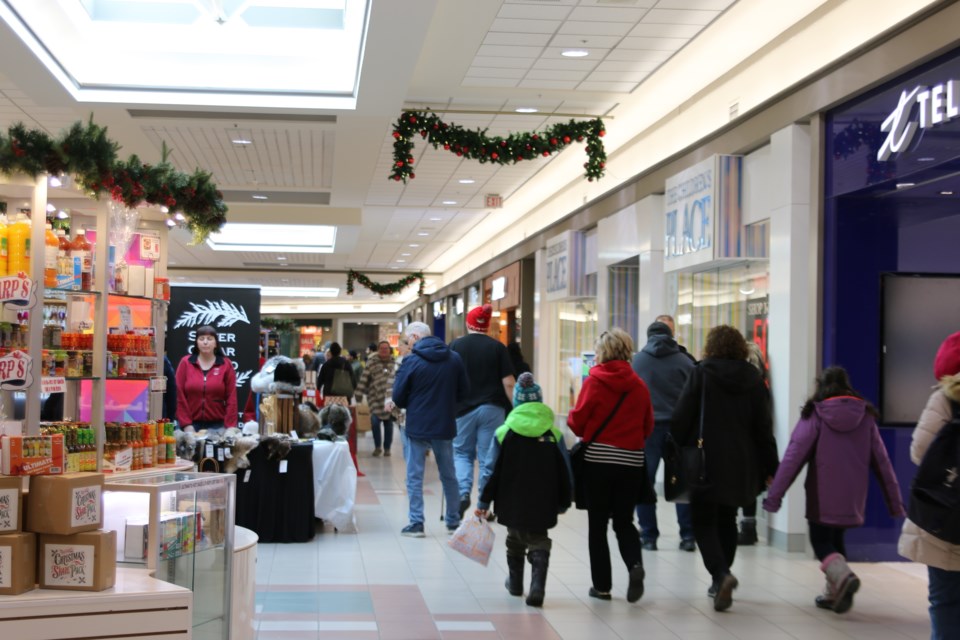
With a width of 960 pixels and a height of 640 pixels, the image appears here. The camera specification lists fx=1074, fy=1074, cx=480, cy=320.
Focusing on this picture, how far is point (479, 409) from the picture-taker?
8.26 meters

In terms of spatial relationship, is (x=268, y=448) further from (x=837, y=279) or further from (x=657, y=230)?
(x=657, y=230)

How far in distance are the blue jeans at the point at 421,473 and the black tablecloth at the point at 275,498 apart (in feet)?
2.55

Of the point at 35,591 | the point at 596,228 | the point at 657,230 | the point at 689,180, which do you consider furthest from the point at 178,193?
the point at 596,228

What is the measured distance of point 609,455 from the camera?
5742mm

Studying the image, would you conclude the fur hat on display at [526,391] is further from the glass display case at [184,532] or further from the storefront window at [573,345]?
the storefront window at [573,345]

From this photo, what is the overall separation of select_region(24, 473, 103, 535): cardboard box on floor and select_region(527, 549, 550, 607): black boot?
295 cm

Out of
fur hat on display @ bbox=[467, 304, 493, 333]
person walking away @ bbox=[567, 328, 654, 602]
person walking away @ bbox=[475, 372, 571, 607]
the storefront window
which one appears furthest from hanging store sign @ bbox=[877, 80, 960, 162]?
the storefront window

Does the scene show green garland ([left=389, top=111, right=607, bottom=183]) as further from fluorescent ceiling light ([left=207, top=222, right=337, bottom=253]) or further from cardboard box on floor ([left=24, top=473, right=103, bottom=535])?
Answer: fluorescent ceiling light ([left=207, top=222, right=337, bottom=253])

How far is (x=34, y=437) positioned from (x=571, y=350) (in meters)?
12.2

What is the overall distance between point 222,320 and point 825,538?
8.25 meters

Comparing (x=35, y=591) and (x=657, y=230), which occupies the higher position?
(x=657, y=230)

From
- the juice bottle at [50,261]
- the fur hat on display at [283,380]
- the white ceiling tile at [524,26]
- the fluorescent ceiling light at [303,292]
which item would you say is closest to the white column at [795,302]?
the white ceiling tile at [524,26]

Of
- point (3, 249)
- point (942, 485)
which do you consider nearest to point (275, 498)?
point (3, 249)

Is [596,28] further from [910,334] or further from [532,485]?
[532,485]
